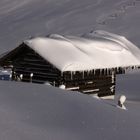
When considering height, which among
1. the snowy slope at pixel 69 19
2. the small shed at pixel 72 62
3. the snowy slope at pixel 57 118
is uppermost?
the snowy slope at pixel 69 19

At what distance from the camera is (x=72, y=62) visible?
59.9 ft

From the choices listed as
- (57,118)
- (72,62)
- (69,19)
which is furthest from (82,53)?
(69,19)

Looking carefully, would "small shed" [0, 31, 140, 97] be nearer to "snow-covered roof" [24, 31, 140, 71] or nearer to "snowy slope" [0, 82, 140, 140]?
"snow-covered roof" [24, 31, 140, 71]

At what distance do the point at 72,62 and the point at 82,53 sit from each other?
127 cm

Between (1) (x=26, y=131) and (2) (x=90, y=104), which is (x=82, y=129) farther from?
(2) (x=90, y=104)

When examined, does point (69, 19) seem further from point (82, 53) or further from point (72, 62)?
point (72, 62)

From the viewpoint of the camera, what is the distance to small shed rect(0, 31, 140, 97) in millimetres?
18609

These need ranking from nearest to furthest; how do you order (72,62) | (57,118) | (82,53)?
(57,118) → (72,62) → (82,53)

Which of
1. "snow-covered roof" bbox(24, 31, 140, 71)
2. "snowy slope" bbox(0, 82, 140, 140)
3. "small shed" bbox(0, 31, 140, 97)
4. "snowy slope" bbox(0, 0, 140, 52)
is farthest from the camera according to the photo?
"snowy slope" bbox(0, 0, 140, 52)

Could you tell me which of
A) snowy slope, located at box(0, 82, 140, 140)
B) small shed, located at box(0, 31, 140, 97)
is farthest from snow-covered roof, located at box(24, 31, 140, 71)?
snowy slope, located at box(0, 82, 140, 140)

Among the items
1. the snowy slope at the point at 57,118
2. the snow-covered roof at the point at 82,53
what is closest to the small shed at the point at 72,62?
the snow-covered roof at the point at 82,53

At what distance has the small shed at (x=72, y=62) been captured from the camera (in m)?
18.6

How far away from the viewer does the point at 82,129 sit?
8.02m

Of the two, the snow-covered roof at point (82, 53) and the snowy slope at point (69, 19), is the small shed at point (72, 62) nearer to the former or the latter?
the snow-covered roof at point (82, 53)
